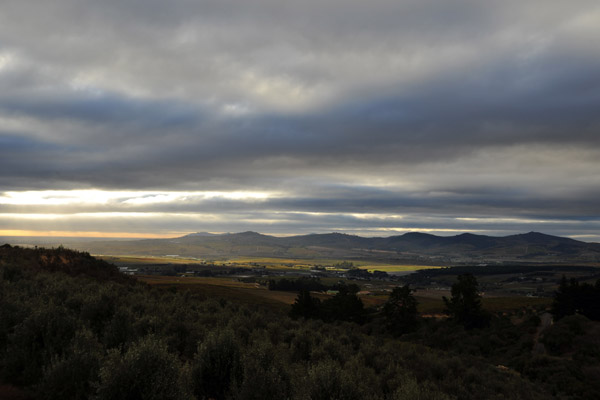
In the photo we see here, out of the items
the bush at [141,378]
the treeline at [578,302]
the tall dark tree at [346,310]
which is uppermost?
the bush at [141,378]

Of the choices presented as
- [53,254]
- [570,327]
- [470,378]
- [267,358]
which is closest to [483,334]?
[570,327]

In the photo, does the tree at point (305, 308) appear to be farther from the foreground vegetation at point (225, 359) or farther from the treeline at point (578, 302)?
the treeline at point (578, 302)

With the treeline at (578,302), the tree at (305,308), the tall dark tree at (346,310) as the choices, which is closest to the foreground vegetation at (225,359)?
the treeline at (578,302)

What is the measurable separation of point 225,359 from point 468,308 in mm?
52771

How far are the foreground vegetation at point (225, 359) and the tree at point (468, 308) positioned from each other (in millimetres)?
6944

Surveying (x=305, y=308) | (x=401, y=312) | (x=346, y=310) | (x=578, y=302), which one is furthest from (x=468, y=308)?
(x=305, y=308)

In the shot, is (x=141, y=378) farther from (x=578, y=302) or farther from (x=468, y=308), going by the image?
(x=578, y=302)

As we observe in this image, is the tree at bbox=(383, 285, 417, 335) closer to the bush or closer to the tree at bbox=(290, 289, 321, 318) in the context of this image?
the tree at bbox=(290, 289, 321, 318)

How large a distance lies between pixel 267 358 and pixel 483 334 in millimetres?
46984

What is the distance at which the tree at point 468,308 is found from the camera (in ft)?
182

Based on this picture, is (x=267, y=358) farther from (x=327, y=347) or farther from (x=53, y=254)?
(x=53, y=254)

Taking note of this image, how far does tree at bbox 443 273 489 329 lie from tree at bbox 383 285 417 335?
257 inches

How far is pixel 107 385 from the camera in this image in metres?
9.74

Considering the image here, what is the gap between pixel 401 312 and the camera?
57906mm
